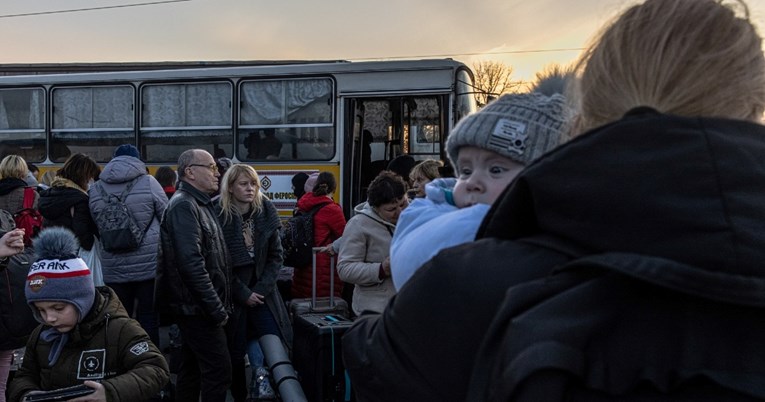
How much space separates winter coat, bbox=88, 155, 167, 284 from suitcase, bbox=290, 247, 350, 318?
123 centimetres

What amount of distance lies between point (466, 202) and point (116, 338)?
269 centimetres

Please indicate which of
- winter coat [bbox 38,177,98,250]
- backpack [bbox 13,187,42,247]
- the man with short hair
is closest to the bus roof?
backpack [bbox 13,187,42,247]

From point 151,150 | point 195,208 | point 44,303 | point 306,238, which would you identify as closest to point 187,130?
point 151,150

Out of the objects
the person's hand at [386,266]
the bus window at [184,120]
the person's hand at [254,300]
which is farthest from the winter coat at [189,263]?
the bus window at [184,120]

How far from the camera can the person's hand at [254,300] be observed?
6145 mm

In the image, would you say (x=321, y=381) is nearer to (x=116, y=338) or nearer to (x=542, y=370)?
(x=116, y=338)

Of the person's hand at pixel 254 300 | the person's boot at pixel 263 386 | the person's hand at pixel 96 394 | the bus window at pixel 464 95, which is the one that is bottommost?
the person's boot at pixel 263 386

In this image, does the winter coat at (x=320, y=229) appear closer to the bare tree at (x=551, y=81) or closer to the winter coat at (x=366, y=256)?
the winter coat at (x=366, y=256)

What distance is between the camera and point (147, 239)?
6.49 meters

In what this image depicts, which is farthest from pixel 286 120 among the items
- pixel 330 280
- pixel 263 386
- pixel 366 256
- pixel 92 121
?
pixel 263 386

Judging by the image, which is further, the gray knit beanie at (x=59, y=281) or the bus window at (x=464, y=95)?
the bus window at (x=464, y=95)

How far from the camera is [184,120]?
12.0 meters

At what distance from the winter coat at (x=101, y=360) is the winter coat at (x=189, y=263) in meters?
1.51

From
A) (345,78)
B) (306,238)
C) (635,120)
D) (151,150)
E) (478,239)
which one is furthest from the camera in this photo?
(151,150)
